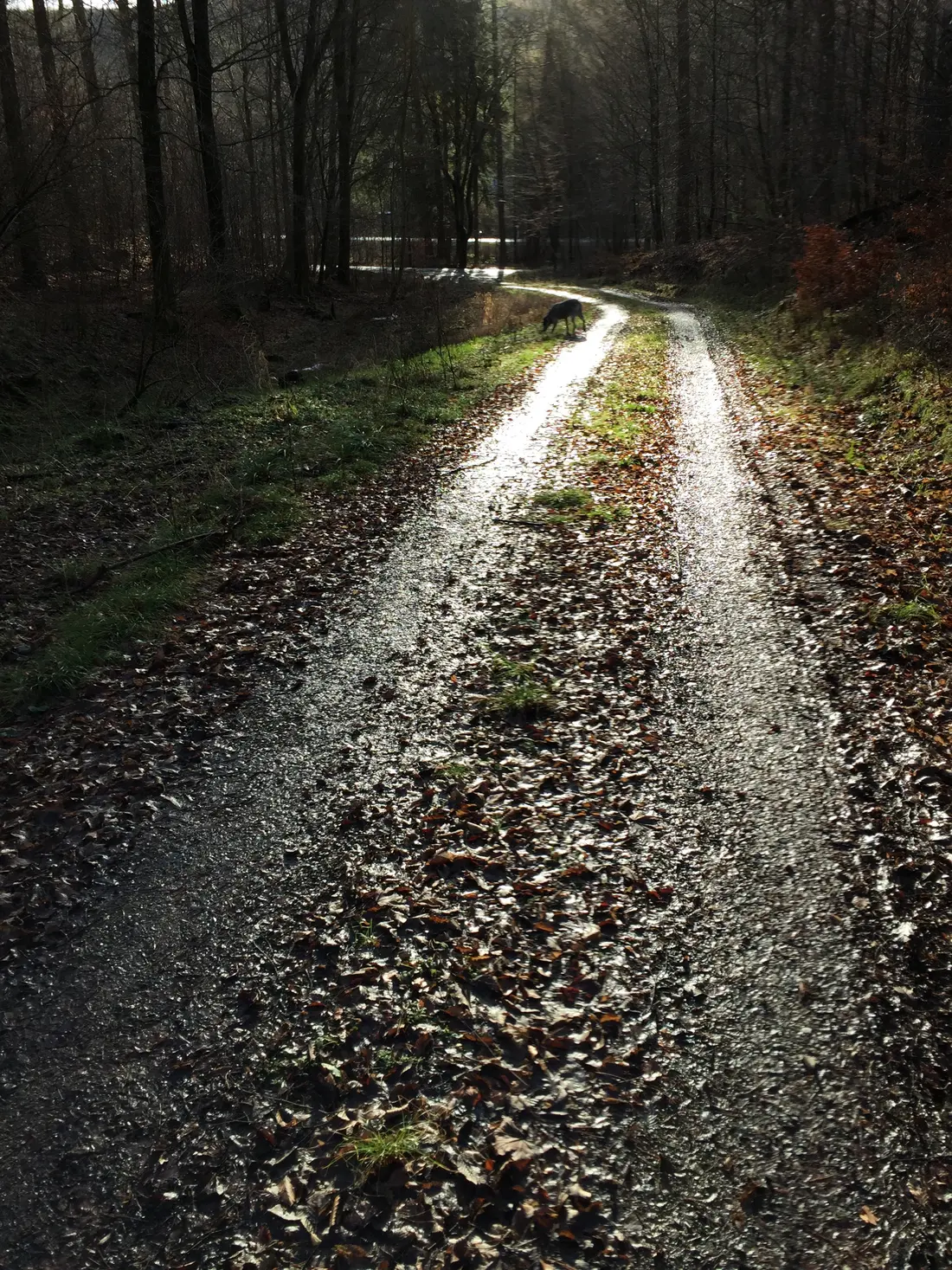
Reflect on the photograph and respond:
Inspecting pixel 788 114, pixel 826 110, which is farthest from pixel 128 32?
pixel 788 114

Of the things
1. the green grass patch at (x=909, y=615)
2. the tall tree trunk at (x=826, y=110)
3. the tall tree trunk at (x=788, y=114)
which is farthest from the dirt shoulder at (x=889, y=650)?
the tall tree trunk at (x=788, y=114)

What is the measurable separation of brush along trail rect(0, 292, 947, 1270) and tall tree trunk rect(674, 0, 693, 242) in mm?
41199

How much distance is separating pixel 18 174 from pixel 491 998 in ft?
53.4

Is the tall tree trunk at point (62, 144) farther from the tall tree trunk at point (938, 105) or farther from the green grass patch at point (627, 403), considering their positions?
the tall tree trunk at point (938, 105)

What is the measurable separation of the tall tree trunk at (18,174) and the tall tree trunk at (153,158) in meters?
Result: 2.16

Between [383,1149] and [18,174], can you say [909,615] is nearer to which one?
[383,1149]

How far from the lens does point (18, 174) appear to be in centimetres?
1470

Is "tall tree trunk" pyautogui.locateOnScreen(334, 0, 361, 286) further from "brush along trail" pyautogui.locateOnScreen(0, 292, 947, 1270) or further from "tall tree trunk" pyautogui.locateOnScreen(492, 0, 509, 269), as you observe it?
"brush along trail" pyautogui.locateOnScreen(0, 292, 947, 1270)

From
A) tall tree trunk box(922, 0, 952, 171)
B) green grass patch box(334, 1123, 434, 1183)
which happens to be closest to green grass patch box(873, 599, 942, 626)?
green grass patch box(334, 1123, 434, 1183)

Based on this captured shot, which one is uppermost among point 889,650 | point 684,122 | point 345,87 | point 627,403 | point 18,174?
point 684,122

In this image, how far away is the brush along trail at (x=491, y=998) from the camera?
9.77 feet

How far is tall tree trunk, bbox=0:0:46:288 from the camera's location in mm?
14398

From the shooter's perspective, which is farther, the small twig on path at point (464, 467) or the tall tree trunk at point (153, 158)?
the tall tree trunk at point (153, 158)

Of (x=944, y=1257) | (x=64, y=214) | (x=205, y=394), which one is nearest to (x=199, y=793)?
(x=944, y=1257)
